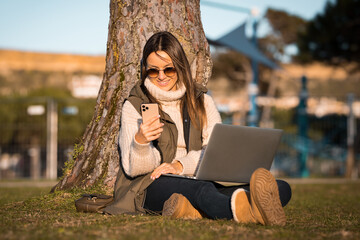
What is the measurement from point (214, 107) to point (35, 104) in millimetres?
11115

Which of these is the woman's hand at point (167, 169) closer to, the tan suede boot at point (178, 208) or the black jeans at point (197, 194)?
the black jeans at point (197, 194)

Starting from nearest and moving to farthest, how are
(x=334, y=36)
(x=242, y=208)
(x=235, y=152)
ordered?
(x=242, y=208) < (x=235, y=152) < (x=334, y=36)

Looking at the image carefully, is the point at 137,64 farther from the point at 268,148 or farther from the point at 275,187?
the point at 275,187

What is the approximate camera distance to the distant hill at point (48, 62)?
57.5 meters

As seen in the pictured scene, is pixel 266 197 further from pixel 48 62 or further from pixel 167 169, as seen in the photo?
pixel 48 62

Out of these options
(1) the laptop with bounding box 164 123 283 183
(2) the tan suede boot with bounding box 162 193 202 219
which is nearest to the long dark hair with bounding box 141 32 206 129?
(1) the laptop with bounding box 164 123 283 183

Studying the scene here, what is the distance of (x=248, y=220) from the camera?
10.7 feet

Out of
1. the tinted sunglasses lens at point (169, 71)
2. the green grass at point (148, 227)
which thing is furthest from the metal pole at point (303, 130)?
the tinted sunglasses lens at point (169, 71)

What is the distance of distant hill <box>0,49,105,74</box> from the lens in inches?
2265

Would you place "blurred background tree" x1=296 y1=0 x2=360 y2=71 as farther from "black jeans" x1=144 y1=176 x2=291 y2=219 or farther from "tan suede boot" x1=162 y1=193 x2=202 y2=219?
"tan suede boot" x1=162 y1=193 x2=202 y2=219

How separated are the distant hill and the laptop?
5307cm

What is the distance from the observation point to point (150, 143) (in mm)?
3678

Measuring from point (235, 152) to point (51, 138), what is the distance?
1071cm

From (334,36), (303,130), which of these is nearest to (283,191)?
(303,130)
